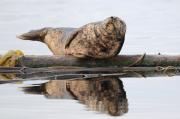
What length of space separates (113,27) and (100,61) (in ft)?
2.48

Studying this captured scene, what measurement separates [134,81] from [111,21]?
77.9 inches

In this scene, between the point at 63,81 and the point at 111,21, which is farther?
the point at 111,21

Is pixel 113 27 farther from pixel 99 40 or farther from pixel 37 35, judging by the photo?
pixel 37 35

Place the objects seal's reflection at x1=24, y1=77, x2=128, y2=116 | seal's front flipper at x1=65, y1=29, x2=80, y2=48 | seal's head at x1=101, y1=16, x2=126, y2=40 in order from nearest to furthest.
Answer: seal's reflection at x1=24, y1=77, x2=128, y2=116
seal's head at x1=101, y1=16, x2=126, y2=40
seal's front flipper at x1=65, y1=29, x2=80, y2=48

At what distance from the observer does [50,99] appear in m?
12.2

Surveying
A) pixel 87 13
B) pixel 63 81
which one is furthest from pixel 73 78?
pixel 87 13

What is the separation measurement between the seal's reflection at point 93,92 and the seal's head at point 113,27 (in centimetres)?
159

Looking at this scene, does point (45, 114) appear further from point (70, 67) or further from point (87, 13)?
point (87, 13)

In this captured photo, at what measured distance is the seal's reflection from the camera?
11272 mm

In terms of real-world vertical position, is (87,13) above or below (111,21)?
below

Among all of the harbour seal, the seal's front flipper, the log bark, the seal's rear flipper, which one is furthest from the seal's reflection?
the seal's rear flipper

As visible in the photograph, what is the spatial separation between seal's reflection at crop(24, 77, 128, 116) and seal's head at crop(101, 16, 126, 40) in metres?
1.59

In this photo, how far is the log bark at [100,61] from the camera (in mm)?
16594

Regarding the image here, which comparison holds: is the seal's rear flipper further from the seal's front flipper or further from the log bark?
the log bark
